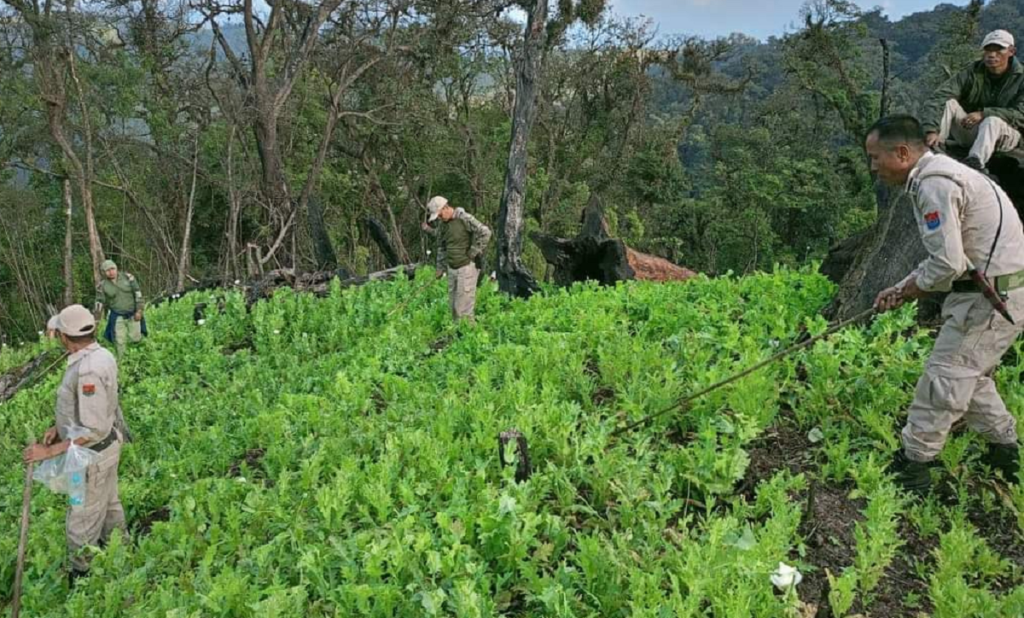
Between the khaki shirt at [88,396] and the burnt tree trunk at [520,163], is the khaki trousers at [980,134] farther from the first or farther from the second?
the burnt tree trunk at [520,163]

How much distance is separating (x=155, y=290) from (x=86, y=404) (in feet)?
81.9

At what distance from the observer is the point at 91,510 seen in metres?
5.16

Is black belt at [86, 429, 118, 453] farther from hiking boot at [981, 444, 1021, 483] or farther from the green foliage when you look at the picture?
hiking boot at [981, 444, 1021, 483]

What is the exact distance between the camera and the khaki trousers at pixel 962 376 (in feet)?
12.9

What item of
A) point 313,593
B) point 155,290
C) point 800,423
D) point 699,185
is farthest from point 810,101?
point 313,593

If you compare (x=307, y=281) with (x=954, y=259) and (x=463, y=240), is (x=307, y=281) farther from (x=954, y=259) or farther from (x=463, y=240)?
(x=954, y=259)

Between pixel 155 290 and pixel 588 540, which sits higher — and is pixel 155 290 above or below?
below

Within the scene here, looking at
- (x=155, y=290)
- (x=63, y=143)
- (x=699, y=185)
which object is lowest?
(x=155, y=290)

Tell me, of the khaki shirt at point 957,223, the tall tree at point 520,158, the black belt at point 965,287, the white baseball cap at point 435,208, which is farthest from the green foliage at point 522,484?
the tall tree at point 520,158

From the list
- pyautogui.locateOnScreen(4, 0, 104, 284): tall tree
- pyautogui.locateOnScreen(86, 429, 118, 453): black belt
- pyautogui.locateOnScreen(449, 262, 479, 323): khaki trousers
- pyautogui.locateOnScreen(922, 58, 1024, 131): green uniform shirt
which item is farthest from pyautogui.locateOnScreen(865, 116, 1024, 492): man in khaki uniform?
pyautogui.locateOnScreen(4, 0, 104, 284): tall tree

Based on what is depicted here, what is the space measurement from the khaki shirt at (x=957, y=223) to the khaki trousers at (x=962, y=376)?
0.61 feet

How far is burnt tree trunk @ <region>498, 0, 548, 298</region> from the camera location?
12867 millimetres

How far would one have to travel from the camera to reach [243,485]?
5.57m

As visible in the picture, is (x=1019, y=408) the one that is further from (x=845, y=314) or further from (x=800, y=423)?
(x=845, y=314)
